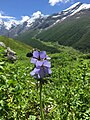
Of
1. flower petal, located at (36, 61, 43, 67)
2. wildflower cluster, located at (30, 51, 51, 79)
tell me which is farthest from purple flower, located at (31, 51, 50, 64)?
flower petal, located at (36, 61, 43, 67)

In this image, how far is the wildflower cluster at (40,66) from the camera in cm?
485

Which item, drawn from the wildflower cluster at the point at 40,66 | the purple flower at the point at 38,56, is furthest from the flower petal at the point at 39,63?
the purple flower at the point at 38,56

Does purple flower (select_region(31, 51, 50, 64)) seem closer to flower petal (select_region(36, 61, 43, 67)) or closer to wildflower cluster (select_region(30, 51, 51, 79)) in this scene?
wildflower cluster (select_region(30, 51, 51, 79))

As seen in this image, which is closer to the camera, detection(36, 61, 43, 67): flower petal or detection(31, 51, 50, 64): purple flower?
detection(36, 61, 43, 67): flower petal

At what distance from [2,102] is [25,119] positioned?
3.96 feet

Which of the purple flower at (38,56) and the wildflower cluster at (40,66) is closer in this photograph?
the wildflower cluster at (40,66)

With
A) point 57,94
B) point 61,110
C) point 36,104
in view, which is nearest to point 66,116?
point 61,110

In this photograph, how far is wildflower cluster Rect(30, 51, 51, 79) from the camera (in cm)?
485

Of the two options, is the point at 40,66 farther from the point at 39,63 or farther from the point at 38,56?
the point at 38,56

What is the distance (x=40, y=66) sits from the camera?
4.86 m

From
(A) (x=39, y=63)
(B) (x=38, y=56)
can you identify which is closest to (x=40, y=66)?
(A) (x=39, y=63)

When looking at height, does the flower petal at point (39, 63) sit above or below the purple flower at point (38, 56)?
below

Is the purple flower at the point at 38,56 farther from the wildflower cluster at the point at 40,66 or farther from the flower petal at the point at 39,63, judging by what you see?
the flower petal at the point at 39,63

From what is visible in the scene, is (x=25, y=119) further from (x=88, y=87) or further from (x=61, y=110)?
(x=88, y=87)
